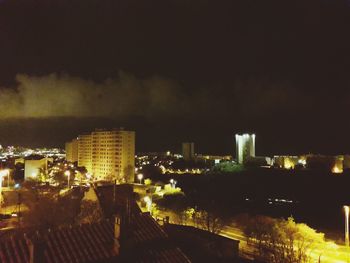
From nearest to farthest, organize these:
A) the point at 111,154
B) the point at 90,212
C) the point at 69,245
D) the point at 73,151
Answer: the point at 69,245 → the point at 90,212 → the point at 111,154 → the point at 73,151

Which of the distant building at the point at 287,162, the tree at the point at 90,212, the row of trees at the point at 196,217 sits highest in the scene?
the distant building at the point at 287,162

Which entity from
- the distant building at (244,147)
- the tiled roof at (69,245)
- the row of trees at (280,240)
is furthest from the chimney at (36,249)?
the distant building at (244,147)

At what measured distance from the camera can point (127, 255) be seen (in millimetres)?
5695

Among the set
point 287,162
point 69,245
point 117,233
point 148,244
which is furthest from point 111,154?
point 69,245

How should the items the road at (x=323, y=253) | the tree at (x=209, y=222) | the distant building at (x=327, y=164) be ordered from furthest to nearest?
the distant building at (x=327, y=164)
the tree at (x=209, y=222)
the road at (x=323, y=253)

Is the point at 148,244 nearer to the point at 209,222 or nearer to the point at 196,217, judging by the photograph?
the point at 209,222

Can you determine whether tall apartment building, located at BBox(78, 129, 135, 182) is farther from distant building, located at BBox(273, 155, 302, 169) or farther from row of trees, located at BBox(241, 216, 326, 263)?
row of trees, located at BBox(241, 216, 326, 263)

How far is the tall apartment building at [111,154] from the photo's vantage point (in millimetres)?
67000

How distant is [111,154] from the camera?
6944 cm

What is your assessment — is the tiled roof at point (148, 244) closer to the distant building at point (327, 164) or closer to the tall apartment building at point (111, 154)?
the tall apartment building at point (111, 154)

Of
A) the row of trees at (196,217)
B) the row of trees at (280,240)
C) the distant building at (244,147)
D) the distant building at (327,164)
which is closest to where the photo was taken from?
the row of trees at (280,240)

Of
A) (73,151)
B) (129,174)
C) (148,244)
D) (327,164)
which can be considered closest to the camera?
(148,244)

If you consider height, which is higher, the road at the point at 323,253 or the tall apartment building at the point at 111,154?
the tall apartment building at the point at 111,154

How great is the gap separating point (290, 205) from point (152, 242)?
43.6 m
